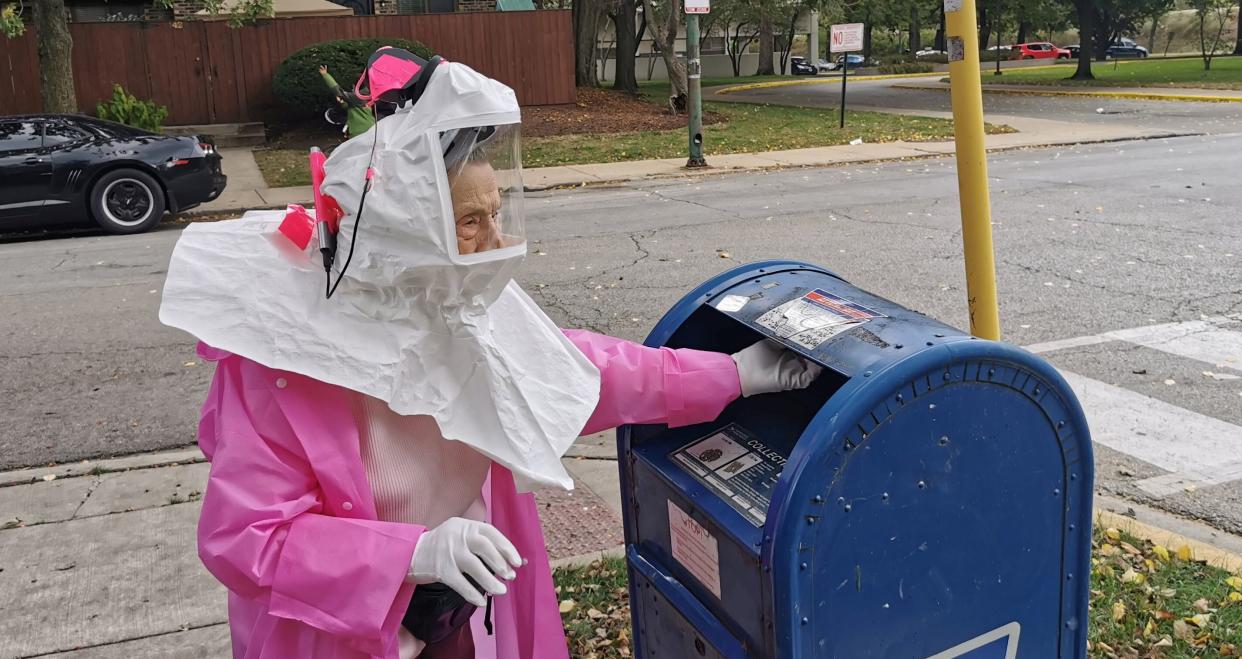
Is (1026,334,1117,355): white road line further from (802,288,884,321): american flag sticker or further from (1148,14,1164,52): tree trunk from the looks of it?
(1148,14,1164,52): tree trunk

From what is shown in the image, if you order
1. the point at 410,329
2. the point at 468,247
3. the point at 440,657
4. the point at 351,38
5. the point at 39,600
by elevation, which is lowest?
the point at 39,600

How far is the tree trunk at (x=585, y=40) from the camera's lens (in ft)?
93.2

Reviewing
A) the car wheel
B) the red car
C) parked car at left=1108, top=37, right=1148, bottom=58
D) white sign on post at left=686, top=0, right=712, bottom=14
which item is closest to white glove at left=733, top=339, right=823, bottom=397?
the car wheel

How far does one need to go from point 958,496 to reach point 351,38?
22.4 metres

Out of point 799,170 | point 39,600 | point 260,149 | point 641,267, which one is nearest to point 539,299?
point 641,267

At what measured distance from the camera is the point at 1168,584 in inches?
136

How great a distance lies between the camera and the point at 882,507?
6.09 ft

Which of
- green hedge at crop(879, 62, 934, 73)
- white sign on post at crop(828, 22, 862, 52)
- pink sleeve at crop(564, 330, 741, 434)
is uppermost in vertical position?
green hedge at crop(879, 62, 934, 73)

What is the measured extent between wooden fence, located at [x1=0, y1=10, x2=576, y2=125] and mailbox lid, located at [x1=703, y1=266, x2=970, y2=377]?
70.2 feet

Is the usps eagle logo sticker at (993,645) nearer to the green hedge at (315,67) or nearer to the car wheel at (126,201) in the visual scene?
the car wheel at (126,201)

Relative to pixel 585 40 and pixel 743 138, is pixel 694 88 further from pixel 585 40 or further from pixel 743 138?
pixel 585 40

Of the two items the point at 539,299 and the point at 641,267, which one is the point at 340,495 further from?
the point at 641,267

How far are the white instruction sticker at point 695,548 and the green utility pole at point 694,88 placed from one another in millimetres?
13520

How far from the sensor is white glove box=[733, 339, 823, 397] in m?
2.21
